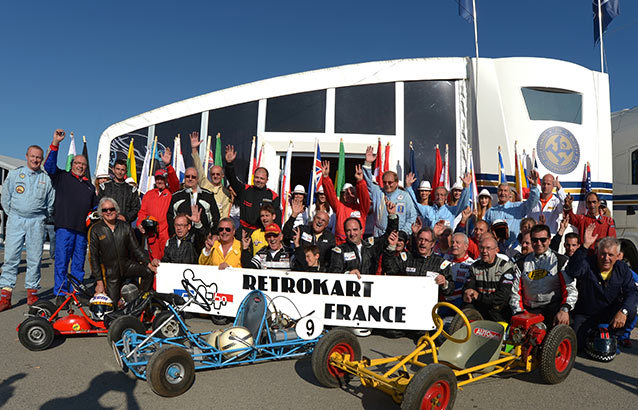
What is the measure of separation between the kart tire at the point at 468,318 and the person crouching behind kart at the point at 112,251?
4009mm

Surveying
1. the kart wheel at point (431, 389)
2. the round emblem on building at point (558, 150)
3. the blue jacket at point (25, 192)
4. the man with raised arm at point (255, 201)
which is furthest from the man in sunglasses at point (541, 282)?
the blue jacket at point (25, 192)

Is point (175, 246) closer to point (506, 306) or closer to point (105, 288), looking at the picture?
point (105, 288)

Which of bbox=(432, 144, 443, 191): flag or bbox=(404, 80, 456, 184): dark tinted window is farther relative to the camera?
bbox=(404, 80, 456, 184): dark tinted window

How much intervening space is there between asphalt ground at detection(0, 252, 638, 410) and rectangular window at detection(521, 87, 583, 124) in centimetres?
654

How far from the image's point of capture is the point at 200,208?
6.69 metres

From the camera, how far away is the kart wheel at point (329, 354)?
3551mm

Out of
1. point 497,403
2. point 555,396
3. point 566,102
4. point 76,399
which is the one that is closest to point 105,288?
point 76,399

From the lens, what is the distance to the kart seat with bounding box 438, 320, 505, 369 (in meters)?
3.73

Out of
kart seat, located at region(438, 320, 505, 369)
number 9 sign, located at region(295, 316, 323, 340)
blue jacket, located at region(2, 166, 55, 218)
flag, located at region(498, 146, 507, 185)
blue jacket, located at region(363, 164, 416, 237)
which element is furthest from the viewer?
flag, located at region(498, 146, 507, 185)

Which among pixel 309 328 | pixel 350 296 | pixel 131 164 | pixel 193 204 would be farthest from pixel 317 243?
pixel 131 164

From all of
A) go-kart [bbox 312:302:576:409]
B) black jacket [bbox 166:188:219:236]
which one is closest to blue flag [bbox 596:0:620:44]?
go-kart [bbox 312:302:576:409]

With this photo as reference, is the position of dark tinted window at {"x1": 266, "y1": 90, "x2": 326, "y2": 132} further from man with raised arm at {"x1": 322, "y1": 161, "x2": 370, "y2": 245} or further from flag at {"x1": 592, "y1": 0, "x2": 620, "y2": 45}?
flag at {"x1": 592, "y1": 0, "x2": 620, "y2": 45}

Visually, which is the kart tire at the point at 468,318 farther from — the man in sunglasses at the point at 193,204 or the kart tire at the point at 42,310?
the kart tire at the point at 42,310

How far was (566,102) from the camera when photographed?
9.65m
